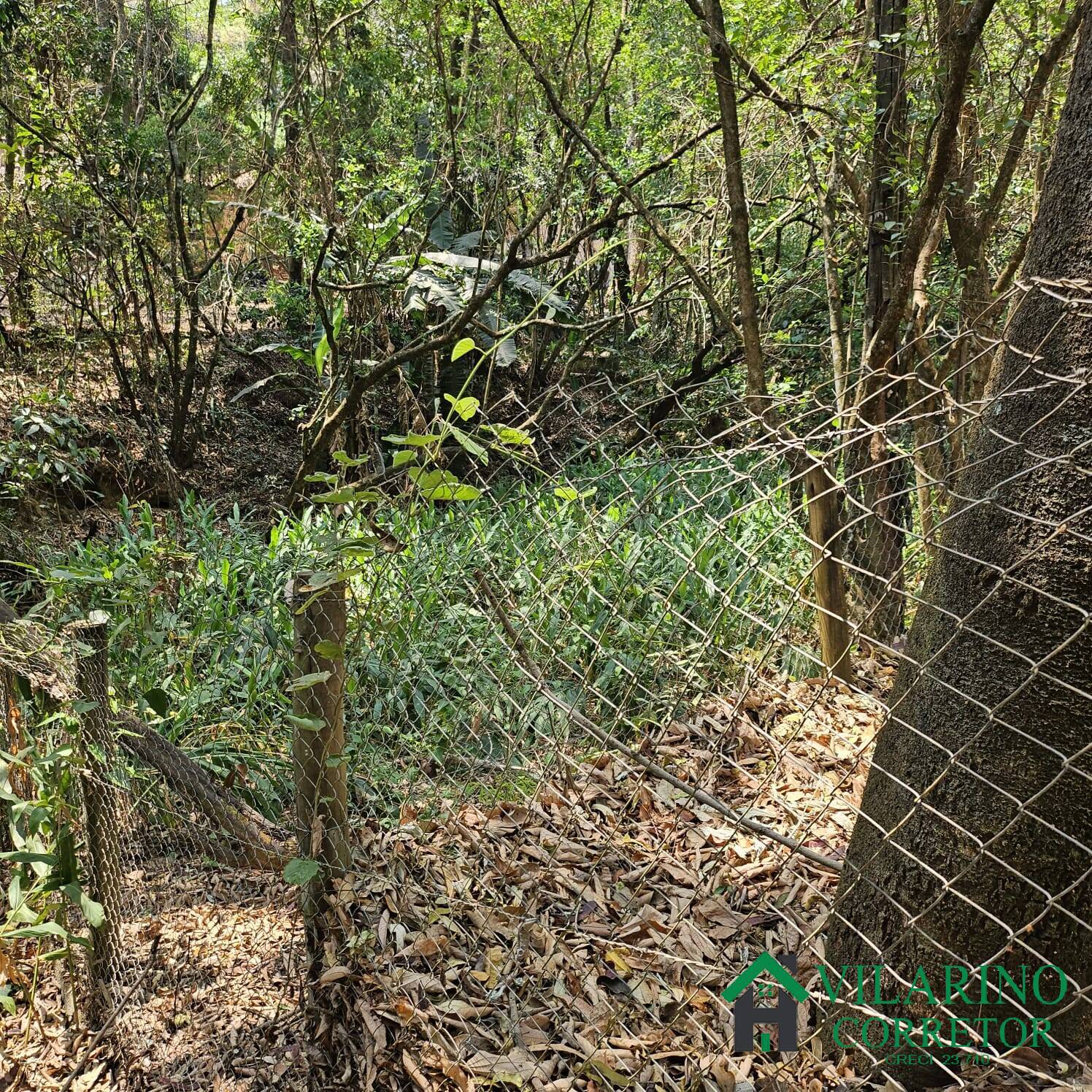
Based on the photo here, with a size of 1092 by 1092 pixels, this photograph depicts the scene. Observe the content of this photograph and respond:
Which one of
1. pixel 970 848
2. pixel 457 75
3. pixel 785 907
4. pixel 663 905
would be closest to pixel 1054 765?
pixel 970 848

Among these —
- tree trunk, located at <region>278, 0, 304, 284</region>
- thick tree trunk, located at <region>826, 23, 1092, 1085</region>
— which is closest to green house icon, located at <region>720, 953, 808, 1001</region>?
thick tree trunk, located at <region>826, 23, 1092, 1085</region>

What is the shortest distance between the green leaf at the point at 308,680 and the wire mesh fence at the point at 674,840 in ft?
0.12

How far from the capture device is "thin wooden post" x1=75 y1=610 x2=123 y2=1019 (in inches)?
86.4

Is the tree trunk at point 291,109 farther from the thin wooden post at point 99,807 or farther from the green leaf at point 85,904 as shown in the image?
the green leaf at point 85,904

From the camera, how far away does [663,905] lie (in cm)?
230

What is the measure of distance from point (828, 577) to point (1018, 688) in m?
1.45

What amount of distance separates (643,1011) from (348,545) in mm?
1185

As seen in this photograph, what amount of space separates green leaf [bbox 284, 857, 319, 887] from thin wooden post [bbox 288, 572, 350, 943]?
0.06 m

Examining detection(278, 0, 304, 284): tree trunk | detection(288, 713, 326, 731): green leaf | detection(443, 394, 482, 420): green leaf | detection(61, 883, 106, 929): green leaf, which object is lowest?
detection(61, 883, 106, 929): green leaf

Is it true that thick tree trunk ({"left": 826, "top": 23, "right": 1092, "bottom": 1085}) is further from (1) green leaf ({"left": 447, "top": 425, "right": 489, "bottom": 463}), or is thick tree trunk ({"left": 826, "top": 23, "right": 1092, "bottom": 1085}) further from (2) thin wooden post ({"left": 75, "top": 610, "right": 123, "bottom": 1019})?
(2) thin wooden post ({"left": 75, "top": 610, "right": 123, "bottom": 1019})

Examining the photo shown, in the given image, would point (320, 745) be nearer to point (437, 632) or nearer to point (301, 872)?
point (301, 872)

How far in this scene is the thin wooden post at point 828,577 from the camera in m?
2.60

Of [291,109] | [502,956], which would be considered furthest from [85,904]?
[291,109]

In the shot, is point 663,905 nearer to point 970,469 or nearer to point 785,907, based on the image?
point 785,907
